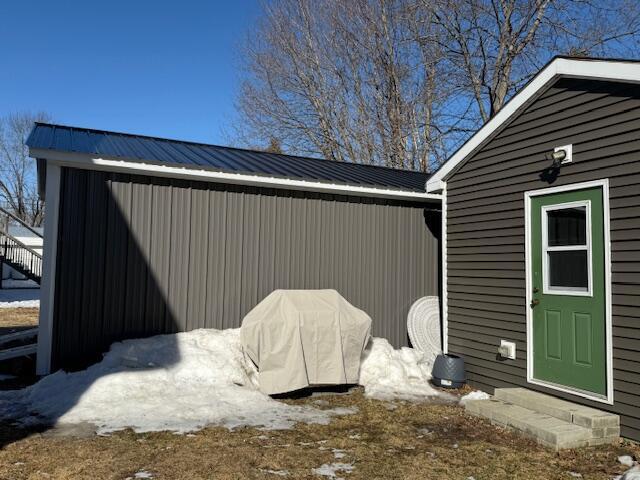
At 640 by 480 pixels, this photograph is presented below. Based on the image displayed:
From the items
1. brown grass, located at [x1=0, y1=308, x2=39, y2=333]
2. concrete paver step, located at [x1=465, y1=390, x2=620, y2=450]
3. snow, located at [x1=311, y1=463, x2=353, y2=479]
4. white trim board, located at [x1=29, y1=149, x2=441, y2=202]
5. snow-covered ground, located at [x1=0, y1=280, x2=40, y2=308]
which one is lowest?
snow, located at [x1=311, y1=463, x2=353, y2=479]

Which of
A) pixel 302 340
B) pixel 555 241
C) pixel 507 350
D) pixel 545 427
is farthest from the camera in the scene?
pixel 507 350

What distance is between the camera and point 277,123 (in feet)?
71.2

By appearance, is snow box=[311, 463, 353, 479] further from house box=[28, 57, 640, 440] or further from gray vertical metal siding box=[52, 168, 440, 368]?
gray vertical metal siding box=[52, 168, 440, 368]

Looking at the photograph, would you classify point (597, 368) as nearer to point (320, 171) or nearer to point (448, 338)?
point (448, 338)

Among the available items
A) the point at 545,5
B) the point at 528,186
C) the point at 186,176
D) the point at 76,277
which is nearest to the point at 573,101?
the point at 528,186

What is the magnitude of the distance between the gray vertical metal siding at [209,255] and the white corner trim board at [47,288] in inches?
3.0

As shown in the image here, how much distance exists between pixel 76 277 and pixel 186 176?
1774 mm

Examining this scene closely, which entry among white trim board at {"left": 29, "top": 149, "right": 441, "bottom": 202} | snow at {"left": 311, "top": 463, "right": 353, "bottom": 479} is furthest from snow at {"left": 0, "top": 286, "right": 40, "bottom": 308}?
snow at {"left": 311, "top": 463, "right": 353, "bottom": 479}

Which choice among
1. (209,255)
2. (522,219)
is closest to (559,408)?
(522,219)

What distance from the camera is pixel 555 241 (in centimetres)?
558

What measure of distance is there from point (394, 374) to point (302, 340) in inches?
59.0

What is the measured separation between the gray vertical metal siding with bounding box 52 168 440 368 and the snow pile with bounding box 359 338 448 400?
2.39 ft

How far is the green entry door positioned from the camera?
16.3ft

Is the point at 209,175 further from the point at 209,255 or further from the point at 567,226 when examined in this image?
the point at 567,226
